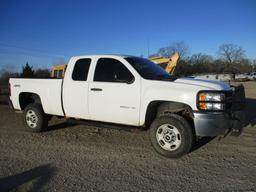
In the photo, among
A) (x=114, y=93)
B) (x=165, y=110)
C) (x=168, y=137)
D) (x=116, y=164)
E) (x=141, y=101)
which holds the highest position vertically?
(x=114, y=93)

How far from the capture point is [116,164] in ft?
14.0

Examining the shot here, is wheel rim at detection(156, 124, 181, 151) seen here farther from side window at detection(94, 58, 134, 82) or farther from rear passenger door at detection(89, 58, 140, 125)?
side window at detection(94, 58, 134, 82)

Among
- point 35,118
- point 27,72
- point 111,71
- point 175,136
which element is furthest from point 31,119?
point 27,72

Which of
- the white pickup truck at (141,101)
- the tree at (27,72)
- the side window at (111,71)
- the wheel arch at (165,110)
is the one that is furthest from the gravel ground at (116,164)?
the tree at (27,72)

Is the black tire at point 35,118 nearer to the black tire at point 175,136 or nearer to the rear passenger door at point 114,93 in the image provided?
the rear passenger door at point 114,93

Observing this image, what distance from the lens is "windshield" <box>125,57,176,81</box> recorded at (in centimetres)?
511

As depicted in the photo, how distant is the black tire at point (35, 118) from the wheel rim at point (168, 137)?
325 cm

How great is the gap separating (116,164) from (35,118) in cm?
319

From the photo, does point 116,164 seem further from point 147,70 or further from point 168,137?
point 147,70

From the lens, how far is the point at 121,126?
17.4 ft

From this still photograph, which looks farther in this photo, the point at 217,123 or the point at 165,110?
the point at 165,110

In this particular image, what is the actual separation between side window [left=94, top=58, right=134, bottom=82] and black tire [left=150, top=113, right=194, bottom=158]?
3.61ft

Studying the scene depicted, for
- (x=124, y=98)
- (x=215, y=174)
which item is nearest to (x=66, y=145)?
(x=124, y=98)

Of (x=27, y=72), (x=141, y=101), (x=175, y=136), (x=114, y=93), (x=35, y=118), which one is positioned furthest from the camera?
(x=27, y=72)
